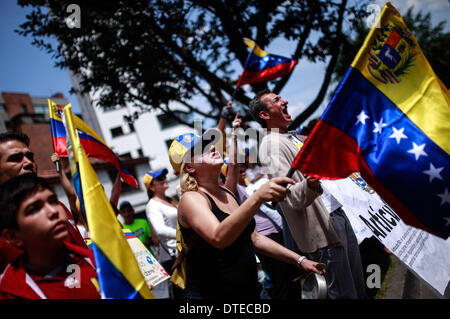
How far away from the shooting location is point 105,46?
20.8 feet

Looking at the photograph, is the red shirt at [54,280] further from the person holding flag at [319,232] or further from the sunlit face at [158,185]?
the sunlit face at [158,185]

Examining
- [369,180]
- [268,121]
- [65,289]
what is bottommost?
[65,289]

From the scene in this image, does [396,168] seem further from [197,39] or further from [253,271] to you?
[197,39]

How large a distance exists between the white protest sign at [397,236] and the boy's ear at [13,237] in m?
2.23

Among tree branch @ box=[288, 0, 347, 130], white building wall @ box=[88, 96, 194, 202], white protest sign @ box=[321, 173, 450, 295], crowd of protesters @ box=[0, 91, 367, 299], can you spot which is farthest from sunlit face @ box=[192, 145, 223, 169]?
white building wall @ box=[88, 96, 194, 202]

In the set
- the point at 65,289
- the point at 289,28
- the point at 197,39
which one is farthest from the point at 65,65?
the point at 65,289

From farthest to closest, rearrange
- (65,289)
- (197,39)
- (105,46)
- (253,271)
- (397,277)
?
1. (197,39)
2. (105,46)
3. (397,277)
4. (253,271)
5. (65,289)

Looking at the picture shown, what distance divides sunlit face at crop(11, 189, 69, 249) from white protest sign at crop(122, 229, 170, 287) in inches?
39.9

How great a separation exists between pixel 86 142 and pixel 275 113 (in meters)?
1.54

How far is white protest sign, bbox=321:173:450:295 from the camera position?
2457mm

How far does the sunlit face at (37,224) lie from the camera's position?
1.37 metres

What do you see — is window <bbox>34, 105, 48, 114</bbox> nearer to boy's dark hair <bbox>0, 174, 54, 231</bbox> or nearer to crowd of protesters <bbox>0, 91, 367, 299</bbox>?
crowd of protesters <bbox>0, 91, 367, 299</bbox>
